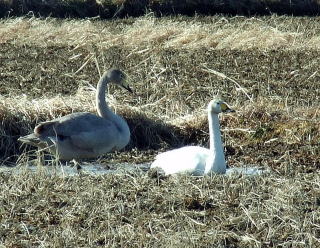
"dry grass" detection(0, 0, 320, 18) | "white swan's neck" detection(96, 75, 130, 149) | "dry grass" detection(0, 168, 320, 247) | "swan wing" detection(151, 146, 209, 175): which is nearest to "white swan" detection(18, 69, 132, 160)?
"white swan's neck" detection(96, 75, 130, 149)

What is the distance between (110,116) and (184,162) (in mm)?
1722

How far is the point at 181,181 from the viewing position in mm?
8102

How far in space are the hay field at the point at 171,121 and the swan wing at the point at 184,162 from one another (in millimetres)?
474

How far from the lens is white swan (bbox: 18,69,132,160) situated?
9.90 metres

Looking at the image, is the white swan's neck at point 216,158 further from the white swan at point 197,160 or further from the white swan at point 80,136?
the white swan at point 80,136

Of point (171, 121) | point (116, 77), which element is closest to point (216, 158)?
point (171, 121)

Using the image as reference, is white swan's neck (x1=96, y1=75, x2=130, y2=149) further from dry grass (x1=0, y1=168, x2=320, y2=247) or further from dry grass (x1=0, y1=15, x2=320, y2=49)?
dry grass (x1=0, y1=15, x2=320, y2=49)

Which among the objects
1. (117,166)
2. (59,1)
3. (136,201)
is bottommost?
(59,1)

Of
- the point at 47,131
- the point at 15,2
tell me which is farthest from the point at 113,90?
the point at 15,2

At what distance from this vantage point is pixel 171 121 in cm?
1114

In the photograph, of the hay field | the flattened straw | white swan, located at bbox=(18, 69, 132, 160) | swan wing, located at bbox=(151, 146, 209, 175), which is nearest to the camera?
the hay field

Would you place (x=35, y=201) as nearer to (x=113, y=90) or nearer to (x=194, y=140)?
(x=194, y=140)

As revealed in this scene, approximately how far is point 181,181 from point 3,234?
1785 millimetres

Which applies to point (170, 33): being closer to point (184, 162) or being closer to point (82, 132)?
point (82, 132)
